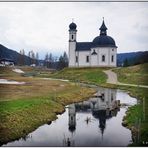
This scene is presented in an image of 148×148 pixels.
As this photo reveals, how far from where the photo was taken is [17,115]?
1479cm

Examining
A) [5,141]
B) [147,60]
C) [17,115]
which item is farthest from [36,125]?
[147,60]

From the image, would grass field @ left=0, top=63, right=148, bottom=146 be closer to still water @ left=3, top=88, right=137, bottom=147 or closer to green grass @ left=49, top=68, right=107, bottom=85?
still water @ left=3, top=88, right=137, bottom=147

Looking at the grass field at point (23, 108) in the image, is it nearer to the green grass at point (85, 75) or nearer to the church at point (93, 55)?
the green grass at point (85, 75)

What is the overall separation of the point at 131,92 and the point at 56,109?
9.42 m

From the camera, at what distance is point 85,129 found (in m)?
14.8

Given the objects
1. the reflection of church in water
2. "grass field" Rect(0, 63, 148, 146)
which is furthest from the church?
the reflection of church in water

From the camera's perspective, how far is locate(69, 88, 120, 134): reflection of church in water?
16288mm

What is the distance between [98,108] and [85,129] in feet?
16.6

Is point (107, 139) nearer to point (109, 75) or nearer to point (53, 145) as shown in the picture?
point (53, 145)

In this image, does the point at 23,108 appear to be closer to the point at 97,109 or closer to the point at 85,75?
the point at 97,109

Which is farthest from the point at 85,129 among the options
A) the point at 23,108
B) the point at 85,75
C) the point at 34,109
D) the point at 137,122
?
the point at 85,75

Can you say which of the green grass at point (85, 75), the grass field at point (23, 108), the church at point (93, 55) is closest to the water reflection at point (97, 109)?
the grass field at point (23, 108)

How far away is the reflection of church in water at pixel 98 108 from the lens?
53.4 feet

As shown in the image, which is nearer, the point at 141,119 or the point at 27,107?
the point at 141,119
